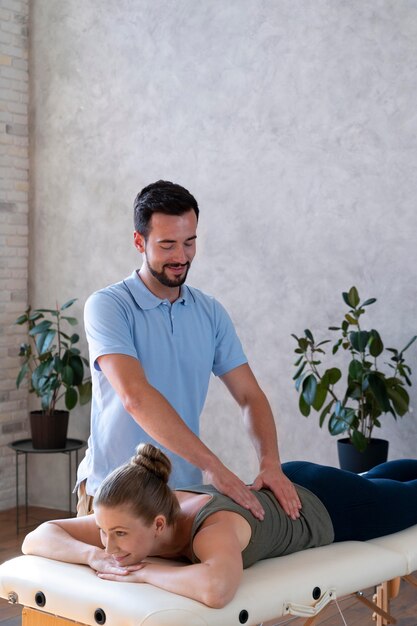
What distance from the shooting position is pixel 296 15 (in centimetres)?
425

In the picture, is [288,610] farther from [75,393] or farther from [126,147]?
[126,147]

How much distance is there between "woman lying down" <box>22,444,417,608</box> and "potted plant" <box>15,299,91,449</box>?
7.75ft

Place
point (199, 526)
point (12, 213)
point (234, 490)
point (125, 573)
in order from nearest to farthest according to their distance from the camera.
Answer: point (125, 573), point (199, 526), point (234, 490), point (12, 213)

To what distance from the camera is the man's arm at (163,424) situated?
7.11ft

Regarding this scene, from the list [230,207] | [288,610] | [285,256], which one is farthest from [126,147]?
[288,610]

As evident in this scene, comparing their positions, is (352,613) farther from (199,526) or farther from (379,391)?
(199,526)

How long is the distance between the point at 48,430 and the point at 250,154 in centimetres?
167

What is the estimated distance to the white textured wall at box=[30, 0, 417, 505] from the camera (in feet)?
13.3

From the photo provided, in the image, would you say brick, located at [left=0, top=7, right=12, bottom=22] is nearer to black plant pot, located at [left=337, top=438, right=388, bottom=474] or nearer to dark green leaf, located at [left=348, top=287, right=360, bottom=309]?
dark green leaf, located at [left=348, top=287, right=360, bottom=309]

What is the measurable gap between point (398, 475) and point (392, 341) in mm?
1415

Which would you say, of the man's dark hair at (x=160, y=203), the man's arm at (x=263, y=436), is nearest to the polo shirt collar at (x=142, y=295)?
the man's dark hair at (x=160, y=203)

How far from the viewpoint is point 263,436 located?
8.16 feet

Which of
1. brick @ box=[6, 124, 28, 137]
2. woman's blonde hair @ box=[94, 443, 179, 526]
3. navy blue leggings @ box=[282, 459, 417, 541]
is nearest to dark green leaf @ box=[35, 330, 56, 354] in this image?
brick @ box=[6, 124, 28, 137]

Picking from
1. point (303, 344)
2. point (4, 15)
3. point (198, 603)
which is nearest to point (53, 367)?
point (303, 344)
